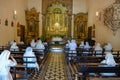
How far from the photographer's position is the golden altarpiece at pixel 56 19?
85.7 ft

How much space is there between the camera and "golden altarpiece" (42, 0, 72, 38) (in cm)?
2611

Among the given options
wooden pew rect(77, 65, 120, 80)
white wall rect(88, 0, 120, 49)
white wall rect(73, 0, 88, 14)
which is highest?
white wall rect(73, 0, 88, 14)

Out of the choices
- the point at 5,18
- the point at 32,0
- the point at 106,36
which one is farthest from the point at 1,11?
the point at 32,0

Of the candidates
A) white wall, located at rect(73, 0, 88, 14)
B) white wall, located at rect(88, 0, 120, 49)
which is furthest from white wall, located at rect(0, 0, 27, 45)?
white wall, located at rect(73, 0, 88, 14)

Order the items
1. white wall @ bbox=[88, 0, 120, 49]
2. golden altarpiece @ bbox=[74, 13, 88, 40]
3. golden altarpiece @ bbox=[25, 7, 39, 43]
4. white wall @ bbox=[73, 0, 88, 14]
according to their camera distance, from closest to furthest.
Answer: white wall @ bbox=[88, 0, 120, 49] → golden altarpiece @ bbox=[25, 7, 39, 43] → golden altarpiece @ bbox=[74, 13, 88, 40] → white wall @ bbox=[73, 0, 88, 14]

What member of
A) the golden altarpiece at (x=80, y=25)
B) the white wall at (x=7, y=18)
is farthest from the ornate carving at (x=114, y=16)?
the golden altarpiece at (x=80, y=25)

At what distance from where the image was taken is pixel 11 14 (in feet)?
58.2

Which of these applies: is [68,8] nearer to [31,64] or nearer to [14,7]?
[14,7]

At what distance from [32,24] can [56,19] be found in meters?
3.17

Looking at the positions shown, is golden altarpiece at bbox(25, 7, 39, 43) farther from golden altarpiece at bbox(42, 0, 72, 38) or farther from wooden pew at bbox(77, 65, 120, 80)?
wooden pew at bbox(77, 65, 120, 80)

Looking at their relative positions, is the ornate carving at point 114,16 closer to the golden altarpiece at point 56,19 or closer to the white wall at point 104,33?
the white wall at point 104,33

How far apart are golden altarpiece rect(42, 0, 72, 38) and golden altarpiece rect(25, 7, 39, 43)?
101 cm

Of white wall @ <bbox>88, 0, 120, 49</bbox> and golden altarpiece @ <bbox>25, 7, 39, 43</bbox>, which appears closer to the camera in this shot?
white wall @ <bbox>88, 0, 120, 49</bbox>

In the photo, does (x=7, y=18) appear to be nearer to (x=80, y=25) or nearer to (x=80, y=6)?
(x=80, y=25)
